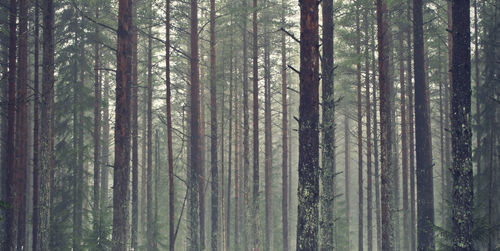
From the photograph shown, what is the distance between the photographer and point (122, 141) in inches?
504

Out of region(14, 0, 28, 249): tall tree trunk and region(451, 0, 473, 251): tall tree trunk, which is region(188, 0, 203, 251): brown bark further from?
region(451, 0, 473, 251): tall tree trunk

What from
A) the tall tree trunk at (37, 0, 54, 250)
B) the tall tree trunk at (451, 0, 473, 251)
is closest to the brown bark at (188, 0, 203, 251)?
the tall tree trunk at (37, 0, 54, 250)

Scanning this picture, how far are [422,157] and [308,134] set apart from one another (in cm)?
687

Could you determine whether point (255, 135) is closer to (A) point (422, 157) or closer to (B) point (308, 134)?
(A) point (422, 157)

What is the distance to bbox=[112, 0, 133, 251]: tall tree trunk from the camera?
1275 centimetres

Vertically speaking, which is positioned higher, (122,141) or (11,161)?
(122,141)

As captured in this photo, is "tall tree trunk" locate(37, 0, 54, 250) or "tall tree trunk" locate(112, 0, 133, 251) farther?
"tall tree trunk" locate(37, 0, 54, 250)

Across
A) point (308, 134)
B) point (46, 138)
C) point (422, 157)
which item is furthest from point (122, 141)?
point (422, 157)

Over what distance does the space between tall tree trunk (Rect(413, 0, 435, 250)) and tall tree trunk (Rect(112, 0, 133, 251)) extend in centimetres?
922

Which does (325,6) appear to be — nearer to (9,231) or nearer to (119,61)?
(119,61)

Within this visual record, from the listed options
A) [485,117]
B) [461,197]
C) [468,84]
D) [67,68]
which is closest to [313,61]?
[468,84]

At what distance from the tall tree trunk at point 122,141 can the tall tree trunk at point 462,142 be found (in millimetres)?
8590

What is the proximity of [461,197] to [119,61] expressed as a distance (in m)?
9.57

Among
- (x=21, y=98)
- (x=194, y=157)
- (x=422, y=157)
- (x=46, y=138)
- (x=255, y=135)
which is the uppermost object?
(x=21, y=98)
